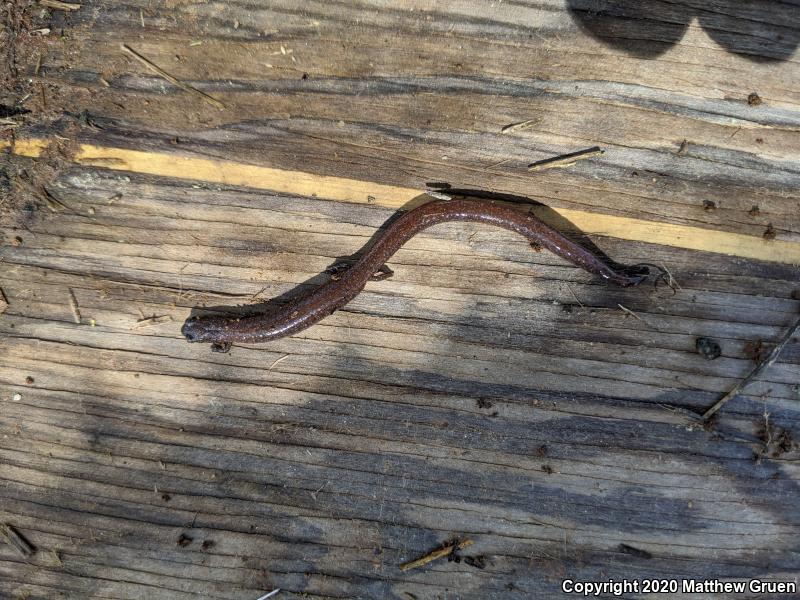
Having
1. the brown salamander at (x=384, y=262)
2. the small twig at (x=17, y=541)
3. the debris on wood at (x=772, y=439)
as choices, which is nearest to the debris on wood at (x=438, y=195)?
the brown salamander at (x=384, y=262)

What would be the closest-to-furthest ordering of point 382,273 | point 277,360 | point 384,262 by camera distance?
point 384,262, point 382,273, point 277,360

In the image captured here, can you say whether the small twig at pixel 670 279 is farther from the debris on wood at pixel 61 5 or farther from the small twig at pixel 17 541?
the small twig at pixel 17 541

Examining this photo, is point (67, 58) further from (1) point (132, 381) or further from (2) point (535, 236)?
(2) point (535, 236)

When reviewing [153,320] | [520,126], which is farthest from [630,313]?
[153,320]

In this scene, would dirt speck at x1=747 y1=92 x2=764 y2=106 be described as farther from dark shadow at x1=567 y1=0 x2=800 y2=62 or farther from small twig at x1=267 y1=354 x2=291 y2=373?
small twig at x1=267 y1=354 x2=291 y2=373

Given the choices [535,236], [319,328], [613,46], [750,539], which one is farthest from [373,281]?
[750,539]

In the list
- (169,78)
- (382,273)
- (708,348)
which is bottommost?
(382,273)

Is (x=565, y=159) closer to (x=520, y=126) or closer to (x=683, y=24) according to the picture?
(x=520, y=126)
